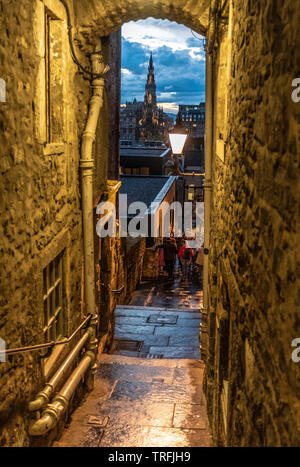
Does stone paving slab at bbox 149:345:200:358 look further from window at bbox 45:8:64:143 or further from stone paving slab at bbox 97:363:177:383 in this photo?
window at bbox 45:8:64:143

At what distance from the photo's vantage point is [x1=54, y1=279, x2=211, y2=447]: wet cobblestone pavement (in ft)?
20.2

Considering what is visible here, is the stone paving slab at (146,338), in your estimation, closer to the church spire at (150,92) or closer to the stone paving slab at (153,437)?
the stone paving slab at (153,437)

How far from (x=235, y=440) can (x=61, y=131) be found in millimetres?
3959

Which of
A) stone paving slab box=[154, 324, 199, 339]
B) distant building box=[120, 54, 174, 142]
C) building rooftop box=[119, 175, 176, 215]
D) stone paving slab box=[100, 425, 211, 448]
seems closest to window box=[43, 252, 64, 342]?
stone paving slab box=[100, 425, 211, 448]

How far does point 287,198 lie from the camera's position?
7.35 feet

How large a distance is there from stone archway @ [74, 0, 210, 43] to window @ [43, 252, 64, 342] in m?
2.93

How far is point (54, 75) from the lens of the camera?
6.06 m

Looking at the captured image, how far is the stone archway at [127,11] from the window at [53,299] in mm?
2932

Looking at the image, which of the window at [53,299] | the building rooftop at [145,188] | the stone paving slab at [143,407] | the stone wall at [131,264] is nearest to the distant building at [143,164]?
the building rooftop at [145,188]

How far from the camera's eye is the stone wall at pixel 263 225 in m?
2.16

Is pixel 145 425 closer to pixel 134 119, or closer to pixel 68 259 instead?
pixel 68 259

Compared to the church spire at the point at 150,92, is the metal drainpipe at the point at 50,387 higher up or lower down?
lower down

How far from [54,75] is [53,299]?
2.53 m

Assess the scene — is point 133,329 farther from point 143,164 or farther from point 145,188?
point 143,164
